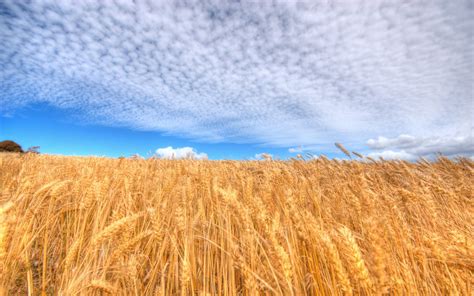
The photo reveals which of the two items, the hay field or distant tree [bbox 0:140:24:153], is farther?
distant tree [bbox 0:140:24:153]

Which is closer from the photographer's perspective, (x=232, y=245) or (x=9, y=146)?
(x=232, y=245)

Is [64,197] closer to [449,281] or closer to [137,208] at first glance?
[137,208]

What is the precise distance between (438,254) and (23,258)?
127 inches

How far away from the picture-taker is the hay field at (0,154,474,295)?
4.85 feet

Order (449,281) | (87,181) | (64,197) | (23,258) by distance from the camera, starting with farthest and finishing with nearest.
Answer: (87,181)
(64,197)
(23,258)
(449,281)

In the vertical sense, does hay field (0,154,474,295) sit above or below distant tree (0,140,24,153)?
below

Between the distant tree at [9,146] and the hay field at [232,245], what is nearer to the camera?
the hay field at [232,245]

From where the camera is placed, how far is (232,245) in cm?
184

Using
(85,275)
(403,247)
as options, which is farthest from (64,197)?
(403,247)

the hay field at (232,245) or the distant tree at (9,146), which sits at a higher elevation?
the distant tree at (9,146)

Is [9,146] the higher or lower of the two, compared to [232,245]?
higher

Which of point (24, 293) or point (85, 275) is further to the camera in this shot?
point (24, 293)

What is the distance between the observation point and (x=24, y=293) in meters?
2.37

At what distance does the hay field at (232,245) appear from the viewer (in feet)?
4.85
